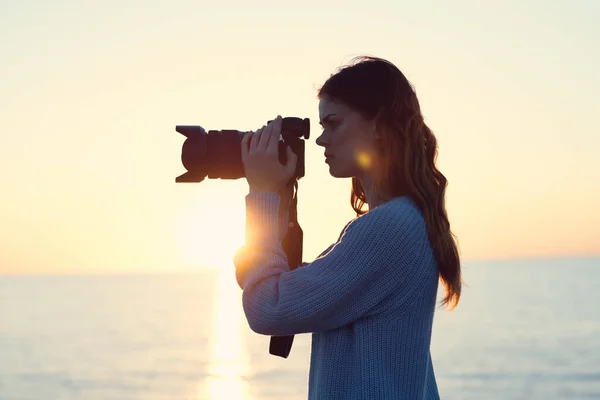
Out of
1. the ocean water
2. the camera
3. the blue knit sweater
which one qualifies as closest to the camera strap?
the camera

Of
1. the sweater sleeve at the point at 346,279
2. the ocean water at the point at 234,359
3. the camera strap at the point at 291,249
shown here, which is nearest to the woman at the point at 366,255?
the sweater sleeve at the point at 346,279

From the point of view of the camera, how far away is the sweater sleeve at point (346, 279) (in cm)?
168

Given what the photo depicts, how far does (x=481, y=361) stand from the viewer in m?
18.8

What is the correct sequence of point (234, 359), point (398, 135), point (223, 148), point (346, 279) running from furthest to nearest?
point (234, 359) → point (223, 148) → point (398, 135) → point (346, 279)

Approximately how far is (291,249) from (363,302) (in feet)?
1.19

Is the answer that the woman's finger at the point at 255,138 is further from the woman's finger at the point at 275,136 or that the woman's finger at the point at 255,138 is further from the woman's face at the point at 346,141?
the woman's face at the point at 346,141

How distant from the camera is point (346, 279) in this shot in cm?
168

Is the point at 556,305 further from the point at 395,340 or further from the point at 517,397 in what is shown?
the point at 395,340

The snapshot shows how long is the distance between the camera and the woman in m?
0.04

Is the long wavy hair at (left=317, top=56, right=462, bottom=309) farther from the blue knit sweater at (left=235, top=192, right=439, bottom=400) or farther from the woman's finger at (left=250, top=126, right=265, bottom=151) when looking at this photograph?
the woman's finger at (left=250, top=126, right=265, bottom=151)

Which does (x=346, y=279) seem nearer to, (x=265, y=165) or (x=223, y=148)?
(x=265, y=165)

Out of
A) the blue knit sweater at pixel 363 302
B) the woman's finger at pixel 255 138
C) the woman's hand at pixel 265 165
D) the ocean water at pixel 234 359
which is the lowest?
the ocean water at pixel 234 359

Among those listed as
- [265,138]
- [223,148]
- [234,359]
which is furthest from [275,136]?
[234,359]

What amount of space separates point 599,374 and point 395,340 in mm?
16153
